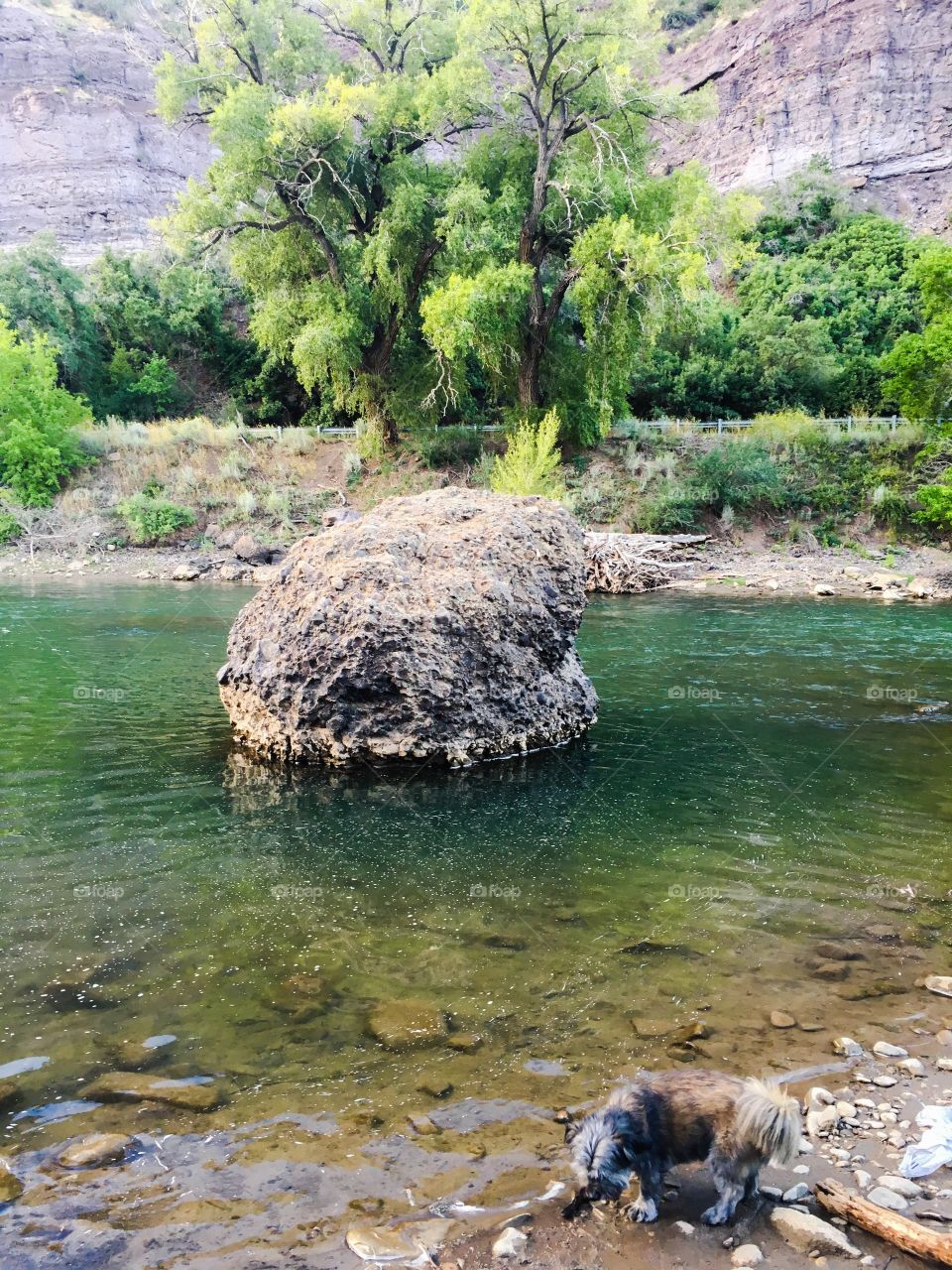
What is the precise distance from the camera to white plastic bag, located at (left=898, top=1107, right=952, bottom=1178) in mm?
3080

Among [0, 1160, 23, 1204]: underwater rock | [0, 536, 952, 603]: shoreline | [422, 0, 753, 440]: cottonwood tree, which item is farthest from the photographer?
[422, 0, 753, 440]: cottonwood tree

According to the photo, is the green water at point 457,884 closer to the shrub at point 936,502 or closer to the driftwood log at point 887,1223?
the driftwood log at point 887,1223

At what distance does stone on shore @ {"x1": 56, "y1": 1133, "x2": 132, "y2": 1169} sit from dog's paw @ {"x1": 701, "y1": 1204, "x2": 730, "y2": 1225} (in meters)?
2.23

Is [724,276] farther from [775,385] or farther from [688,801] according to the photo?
[688,801]

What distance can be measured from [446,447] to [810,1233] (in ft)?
108

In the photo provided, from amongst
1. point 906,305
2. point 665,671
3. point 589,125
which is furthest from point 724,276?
point 665,671

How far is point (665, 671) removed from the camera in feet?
42.6

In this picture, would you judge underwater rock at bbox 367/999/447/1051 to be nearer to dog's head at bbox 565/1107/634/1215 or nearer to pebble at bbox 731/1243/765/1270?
dog's head at bbox 565/1107/634/1215

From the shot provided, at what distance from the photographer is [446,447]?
112ft

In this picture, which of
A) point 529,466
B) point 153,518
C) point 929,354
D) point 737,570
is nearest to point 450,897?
point 529,466

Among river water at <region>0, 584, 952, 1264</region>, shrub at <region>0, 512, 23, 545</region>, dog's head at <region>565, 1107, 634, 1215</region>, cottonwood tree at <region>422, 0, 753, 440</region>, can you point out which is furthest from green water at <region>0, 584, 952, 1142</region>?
shrub at <region>0, 512, 23, 545</region>

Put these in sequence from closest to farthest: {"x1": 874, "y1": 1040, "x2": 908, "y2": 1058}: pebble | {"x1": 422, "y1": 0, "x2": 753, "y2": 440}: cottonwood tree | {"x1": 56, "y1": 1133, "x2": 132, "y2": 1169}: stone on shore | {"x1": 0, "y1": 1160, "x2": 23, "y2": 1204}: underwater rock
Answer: {"x1": 0, "y1": 1160, "x2": 23, "y2": 1204}: underwater rock → {"x1": 56, "y1": 1133, "x2": 132, "y2": 1169}: stone on shore → {"x1": 874, "y1": 1040, "x2": 908, "y2": 1058}: pebble → {"x1": 422, "y1": 0, "x2": 753, "y2": 440}: cottonwood tree

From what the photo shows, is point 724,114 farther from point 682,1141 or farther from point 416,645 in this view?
point 682,1141

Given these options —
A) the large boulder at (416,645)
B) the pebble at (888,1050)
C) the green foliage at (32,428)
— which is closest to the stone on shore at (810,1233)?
the pebble at (888,1050)
